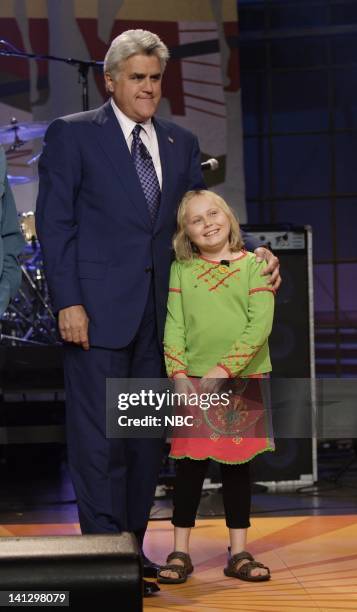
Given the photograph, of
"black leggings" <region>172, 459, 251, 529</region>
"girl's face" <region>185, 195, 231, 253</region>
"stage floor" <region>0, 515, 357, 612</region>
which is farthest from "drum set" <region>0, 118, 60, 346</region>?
"girl's face" <region>185, 195, 231, 253</region>

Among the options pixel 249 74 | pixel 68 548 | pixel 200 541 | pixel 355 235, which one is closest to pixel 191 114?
A: pixel 249 74

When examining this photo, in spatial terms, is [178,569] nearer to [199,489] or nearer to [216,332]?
[199,489]

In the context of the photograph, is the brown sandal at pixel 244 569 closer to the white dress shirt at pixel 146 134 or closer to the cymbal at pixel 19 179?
the white dress shirt at pixel 146 134

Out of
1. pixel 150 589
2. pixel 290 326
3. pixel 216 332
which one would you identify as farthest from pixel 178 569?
pixel 290 326

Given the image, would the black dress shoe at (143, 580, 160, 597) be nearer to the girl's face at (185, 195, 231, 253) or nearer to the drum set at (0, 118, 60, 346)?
the girl's face at (185, 195, 231, 253)

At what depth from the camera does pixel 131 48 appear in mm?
2617

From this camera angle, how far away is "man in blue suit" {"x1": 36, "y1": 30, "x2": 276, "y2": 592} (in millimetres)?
2628

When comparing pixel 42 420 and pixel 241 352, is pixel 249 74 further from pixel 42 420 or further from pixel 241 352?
pixel 241 352

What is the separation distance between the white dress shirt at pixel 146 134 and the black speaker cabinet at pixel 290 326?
1694 mm

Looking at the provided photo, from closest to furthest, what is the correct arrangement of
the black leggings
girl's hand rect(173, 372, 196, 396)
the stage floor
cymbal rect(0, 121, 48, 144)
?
the stage floor → girl's hand rect(173, 372, 196, 396) → the black leggings → cymbal rect(0, 121, 48, 144)

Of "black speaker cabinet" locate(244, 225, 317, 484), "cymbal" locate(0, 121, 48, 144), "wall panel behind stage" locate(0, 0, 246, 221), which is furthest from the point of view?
"wall panel behind stage" locate(0, 0, 246, 221)

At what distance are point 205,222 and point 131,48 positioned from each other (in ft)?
1.58

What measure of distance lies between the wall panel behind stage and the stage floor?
3.00 m

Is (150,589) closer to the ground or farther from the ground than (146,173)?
closer to the ground
